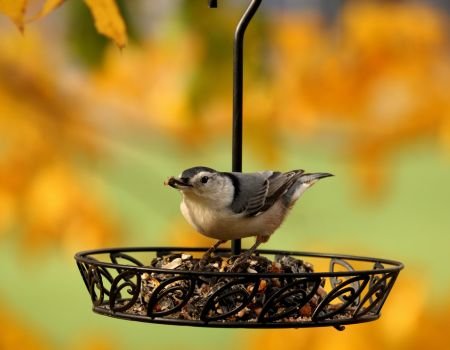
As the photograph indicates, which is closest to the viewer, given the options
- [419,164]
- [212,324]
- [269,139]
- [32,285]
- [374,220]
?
[212,324]

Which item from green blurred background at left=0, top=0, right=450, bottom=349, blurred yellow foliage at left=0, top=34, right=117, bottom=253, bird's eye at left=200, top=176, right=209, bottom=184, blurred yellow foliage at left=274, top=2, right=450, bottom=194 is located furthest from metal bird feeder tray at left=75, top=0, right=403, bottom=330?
blurred yellow foliage at left=274, top=2, right=450, bottom=194

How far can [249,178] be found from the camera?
2.74m

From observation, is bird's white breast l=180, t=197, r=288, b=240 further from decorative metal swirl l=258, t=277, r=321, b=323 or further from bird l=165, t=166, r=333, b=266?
decorative metal swirl l=258, t=277, r=321, b=323

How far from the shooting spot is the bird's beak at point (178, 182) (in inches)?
95.5

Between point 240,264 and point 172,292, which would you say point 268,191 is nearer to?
point 240,264

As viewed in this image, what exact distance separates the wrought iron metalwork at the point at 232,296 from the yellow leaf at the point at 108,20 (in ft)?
1.73

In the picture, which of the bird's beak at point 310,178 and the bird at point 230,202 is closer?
the bird at point 230,202

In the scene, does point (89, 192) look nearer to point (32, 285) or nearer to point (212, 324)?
point (212, 324)

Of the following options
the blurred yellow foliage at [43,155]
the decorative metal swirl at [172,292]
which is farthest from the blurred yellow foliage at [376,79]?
the decorative metal swirl at [172,292]

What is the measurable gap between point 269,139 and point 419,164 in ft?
40.3

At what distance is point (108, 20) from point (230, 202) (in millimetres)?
563

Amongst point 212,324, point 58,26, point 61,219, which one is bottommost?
point 212,324

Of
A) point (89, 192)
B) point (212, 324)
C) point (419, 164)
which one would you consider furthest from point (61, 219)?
point (419, 164)

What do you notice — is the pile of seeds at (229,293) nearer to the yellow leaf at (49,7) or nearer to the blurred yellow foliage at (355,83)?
the yellow leaf at (49,7)
